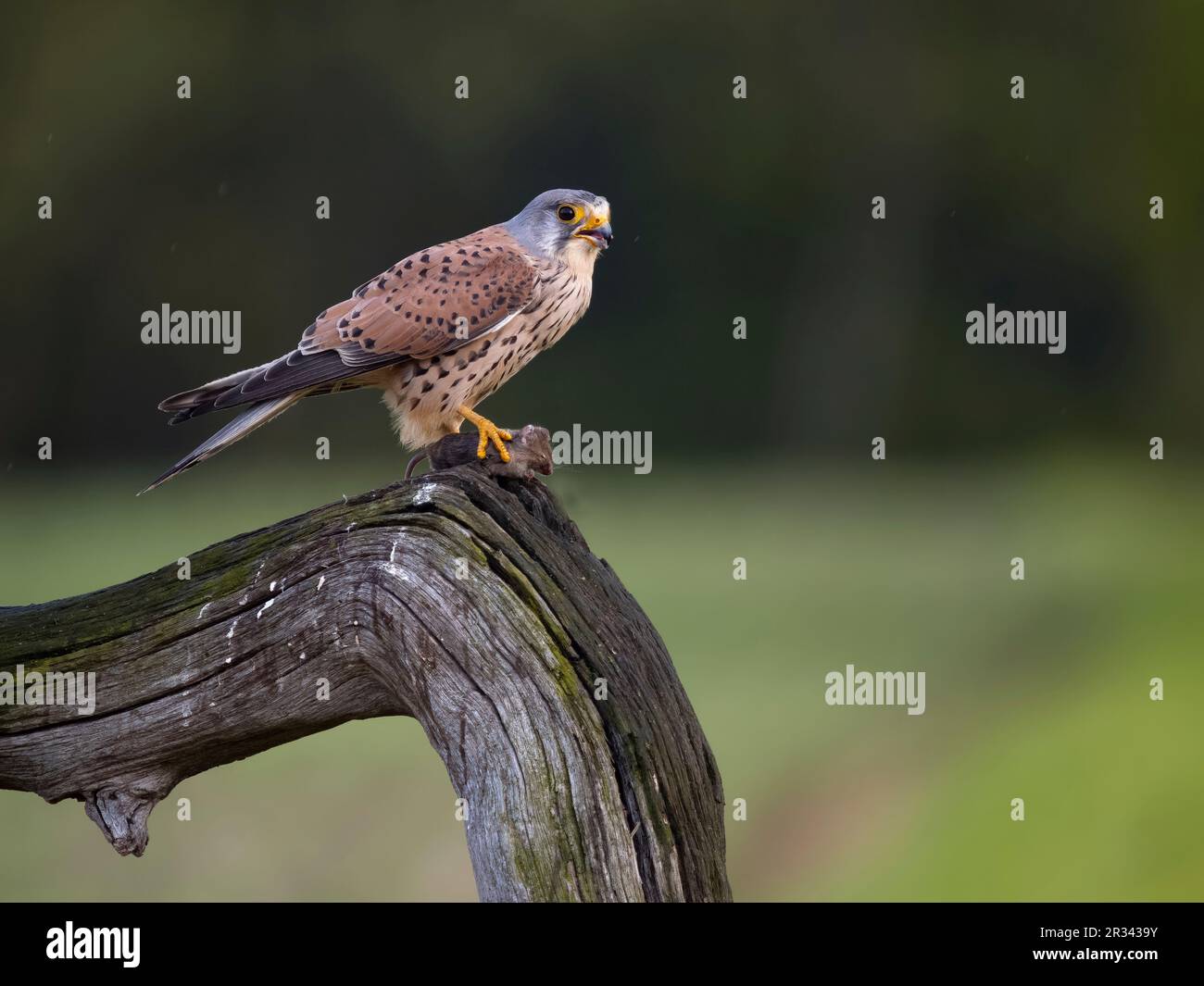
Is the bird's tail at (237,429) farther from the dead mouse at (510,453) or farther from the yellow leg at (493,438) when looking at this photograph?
the yellow leg at (493,438)

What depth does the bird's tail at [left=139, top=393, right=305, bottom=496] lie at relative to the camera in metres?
2.95

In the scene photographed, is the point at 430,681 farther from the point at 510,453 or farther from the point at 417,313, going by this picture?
the point at 417,313

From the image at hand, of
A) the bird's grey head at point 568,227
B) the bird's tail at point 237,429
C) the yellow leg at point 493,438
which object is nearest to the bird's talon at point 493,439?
the yellow leg at point 493,438

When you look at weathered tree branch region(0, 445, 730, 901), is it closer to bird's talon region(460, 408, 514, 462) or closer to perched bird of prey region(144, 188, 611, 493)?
bird's talon region(460, 408, 514, 462)

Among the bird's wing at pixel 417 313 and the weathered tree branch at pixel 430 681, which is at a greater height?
the bird's wing at pixel 417 313

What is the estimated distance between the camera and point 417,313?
3.66 metres

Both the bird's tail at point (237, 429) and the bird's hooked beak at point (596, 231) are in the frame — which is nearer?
the bird's tail at point (237, 429)

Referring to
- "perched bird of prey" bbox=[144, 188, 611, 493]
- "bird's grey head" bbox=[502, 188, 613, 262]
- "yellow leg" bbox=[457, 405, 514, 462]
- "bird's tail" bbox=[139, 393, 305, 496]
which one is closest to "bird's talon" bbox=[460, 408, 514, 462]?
"yellow leg" bbox=[457, 405, 514, 462]

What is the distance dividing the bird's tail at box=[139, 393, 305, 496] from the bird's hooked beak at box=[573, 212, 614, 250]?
3.18ft

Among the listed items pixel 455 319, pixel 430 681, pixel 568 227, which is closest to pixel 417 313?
pixel 455 319

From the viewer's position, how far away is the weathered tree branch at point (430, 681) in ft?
7.41

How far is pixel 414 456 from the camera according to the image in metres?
3.29

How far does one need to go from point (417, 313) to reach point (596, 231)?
23.5 inches
